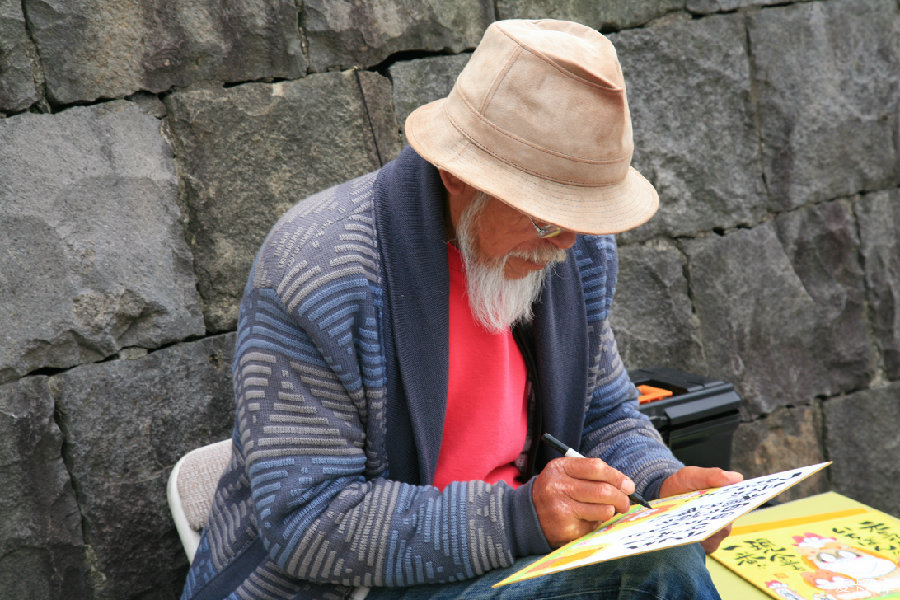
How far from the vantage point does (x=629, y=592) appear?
150 cm

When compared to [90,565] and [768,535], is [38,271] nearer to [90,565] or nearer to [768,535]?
[90,565]

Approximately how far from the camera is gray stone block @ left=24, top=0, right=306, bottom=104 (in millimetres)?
2129

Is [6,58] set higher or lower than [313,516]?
higher

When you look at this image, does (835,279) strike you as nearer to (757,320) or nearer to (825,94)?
(757,320)

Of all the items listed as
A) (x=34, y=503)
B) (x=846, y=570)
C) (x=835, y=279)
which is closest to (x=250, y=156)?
(x=34, y=503)

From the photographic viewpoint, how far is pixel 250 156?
238cm

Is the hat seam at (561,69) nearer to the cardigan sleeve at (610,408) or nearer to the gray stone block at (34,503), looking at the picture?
the cardigan sleeve at (610,408)

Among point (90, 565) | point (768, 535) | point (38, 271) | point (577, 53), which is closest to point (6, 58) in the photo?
point (38, 271)

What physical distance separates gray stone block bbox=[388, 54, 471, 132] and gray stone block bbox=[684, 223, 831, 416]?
3.66ft

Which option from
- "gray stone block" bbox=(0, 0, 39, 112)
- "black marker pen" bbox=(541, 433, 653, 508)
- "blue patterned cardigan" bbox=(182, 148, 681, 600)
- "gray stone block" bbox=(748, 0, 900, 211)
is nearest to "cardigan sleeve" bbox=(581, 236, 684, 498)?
"black marker pen" bbox=(541, 433, 653, 508)

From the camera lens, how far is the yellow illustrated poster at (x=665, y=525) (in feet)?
4.14

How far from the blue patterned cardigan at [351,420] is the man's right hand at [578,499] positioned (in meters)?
0.03

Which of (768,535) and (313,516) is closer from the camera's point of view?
(313,516)

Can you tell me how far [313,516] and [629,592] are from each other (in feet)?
1.88
